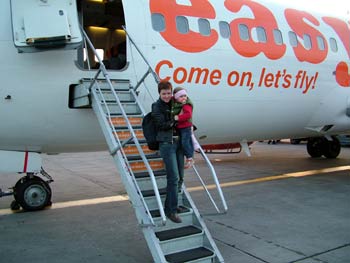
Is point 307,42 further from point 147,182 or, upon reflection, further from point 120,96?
point 147,182

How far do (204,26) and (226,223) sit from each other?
3.56 metres

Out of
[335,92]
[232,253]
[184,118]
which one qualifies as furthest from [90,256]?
[335,92]

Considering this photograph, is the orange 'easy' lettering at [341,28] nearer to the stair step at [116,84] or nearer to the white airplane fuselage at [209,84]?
the white airplane fuselage at [209,84]

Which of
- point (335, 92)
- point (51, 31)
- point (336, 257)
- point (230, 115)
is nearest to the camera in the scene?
point (336, 257)

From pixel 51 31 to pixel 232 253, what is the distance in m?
3.84

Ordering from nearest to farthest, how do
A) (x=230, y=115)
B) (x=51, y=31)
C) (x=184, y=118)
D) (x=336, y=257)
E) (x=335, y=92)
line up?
(x=184, y=118) → (x=336, y=257) → (x=51, y=31) → (x=230, y=115) → (x=335, y=92)

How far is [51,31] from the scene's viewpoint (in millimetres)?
5387

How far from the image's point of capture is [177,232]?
4.60 metres

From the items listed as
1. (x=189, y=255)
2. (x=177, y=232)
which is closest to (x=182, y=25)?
(x=177, y=232)

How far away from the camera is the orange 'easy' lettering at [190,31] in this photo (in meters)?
6.80

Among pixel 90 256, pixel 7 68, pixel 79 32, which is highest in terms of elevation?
pixel 79 32

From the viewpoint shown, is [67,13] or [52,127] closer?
[67,13]

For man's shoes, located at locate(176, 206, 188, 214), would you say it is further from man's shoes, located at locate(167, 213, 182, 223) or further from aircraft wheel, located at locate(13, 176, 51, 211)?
aircraft wheel, located at locate(13, 176, 51, 211)

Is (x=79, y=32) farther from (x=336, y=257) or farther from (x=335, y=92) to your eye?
(x=335, y=92)
